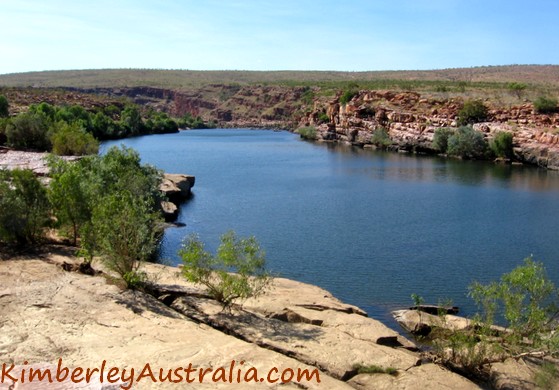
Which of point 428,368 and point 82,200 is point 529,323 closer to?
point 428,368

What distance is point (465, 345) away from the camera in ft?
47.0

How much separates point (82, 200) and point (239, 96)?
12652cm

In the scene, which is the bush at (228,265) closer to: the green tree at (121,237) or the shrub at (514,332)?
the green tree at (121,237)

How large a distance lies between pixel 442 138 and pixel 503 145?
864 centimetres

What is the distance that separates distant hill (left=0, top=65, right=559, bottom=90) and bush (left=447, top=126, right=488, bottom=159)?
224 ft

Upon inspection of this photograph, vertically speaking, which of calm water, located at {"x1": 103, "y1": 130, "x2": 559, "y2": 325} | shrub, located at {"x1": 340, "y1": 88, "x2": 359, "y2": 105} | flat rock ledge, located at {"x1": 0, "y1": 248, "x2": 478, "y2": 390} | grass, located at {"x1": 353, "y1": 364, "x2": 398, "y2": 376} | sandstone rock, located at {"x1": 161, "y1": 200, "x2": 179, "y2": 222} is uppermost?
shrub, located at {"x1": 340, "y1": 88, "x2": 359, "y2": 105}

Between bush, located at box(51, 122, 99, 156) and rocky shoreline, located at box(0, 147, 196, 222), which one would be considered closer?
rocky shoreline, located at box(0, 147, 196, 222)

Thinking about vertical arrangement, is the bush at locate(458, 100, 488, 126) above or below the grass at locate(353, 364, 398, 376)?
above

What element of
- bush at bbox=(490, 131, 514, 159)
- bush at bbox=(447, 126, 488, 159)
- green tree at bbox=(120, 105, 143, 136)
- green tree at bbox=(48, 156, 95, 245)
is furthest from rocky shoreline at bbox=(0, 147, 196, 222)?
green tree at bbox=(120, 105, 143, 136)

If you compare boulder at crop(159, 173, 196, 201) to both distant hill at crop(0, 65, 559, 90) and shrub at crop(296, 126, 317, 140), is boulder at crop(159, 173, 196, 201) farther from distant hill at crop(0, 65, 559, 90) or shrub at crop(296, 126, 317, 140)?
distant hill at crop(0, 65, 559, 90)

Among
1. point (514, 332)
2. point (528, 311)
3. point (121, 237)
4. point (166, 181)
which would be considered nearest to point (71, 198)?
point (121, 237)

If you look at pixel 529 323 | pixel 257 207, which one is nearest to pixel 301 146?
pixel 257 207

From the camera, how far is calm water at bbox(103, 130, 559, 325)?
75.6ft

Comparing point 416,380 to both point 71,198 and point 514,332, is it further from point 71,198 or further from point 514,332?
point 71,198
